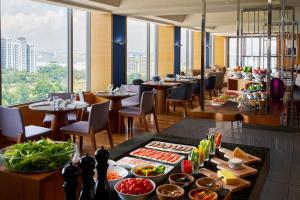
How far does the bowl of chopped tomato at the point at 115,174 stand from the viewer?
1.54 m

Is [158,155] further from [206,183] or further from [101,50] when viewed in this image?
[101,50]

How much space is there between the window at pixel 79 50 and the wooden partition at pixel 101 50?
250mm

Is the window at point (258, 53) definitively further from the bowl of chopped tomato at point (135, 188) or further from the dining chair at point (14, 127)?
the bowl of chopped tomato at point (135, 188)

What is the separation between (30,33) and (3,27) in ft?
2.11

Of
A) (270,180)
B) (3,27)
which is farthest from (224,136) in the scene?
(3,27)

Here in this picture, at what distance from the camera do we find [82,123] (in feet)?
16.7

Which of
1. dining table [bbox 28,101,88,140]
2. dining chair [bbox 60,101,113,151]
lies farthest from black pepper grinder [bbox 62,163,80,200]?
dining table [bbox 28,101,88,140]

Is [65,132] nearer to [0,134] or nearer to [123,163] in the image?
[0,134]

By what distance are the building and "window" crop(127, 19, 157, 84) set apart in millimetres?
3602

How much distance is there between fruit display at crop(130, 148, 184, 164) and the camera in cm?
187

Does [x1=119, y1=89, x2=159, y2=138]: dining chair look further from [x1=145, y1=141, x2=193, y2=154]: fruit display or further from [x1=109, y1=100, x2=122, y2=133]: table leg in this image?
[x1=145, y1=141, x2=193, y2=154]: fruit display

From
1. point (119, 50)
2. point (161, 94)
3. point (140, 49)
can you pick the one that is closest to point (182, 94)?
point (161, 94)

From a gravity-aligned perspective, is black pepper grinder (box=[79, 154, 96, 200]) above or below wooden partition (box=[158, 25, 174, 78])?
below

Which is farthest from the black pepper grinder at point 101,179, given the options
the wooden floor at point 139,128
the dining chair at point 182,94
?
the dining chair at point 182,94
